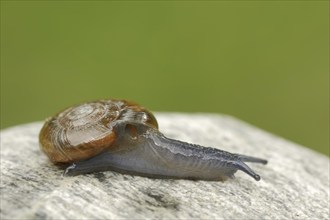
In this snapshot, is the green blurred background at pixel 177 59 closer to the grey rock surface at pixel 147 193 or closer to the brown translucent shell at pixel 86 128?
the grey rock surface at pixel 147 193

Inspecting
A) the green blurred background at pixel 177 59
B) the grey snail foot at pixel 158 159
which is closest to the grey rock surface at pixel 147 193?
the grey snail foot at pixel 158 159

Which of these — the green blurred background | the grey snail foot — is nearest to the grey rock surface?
the grey snail foot

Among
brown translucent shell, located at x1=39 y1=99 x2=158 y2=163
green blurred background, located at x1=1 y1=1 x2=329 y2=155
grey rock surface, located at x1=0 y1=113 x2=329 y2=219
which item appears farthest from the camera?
green blurred background, located at x1=1 y1=1 x2=329 y2=155

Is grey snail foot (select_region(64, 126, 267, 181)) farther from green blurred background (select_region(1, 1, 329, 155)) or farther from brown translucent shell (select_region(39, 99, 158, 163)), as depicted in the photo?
green blurred background (select_region(1, 1, 329, 155))

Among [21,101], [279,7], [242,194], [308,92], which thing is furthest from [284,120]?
[242,194]

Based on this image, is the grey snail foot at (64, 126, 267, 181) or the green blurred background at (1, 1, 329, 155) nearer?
the grey snail foot at (64, 126, 267, 181)

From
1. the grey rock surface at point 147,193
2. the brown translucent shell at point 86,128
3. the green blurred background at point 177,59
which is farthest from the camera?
the green blurred background at point 177,59

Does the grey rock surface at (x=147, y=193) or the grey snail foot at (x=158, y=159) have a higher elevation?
the grey snail foot at (x=158, y=159)
